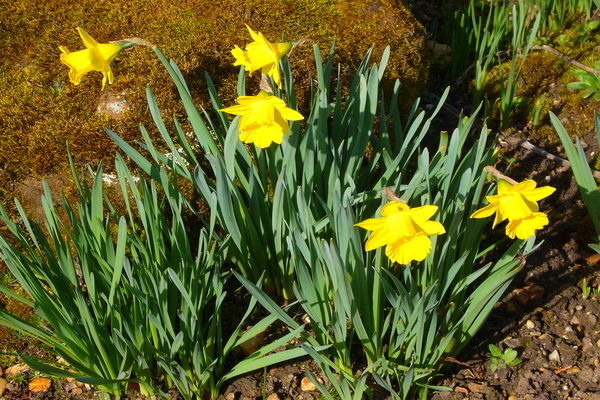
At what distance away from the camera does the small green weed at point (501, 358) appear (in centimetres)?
216

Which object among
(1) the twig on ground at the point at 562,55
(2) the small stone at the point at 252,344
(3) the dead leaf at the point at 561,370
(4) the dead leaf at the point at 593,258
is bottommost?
(3) the dead leaf at the point at 561,370

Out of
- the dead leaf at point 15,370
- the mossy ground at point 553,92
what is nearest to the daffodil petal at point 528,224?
the mossy ground at point 553,92

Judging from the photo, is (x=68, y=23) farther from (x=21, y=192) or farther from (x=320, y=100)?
(x=320, y=100)

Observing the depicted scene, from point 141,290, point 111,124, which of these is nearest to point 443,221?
point 141,290

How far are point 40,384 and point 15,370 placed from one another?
0.48 ft

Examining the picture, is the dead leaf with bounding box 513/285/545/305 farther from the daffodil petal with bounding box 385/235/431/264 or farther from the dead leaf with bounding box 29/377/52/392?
the dead leaf with bounding box 29/377/52/392

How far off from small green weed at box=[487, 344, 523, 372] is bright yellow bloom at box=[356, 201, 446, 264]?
70 cm

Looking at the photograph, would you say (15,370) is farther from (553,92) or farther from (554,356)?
(553,92)

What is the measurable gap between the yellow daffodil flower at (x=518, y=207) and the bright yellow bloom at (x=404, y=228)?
147 mm

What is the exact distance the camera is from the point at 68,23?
9.32ft

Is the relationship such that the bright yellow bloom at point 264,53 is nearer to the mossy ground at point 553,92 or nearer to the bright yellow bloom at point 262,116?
the bright yellow bloom at point 262,116

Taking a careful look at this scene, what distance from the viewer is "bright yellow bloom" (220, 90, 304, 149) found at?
1767 mm

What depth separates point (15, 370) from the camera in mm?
2285

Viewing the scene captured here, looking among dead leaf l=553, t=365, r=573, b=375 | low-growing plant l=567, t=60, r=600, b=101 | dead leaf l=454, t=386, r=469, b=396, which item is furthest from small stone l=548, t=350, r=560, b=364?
low-growing plant l=567, t=60, r=600, b=101
